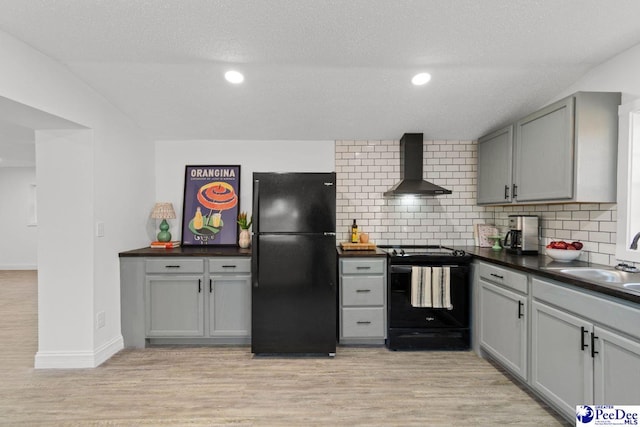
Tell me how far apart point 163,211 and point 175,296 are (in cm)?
95

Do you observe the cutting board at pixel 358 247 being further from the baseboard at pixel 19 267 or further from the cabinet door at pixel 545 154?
the baseboard at pixel 19 267

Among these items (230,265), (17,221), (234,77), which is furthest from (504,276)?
(17,221)

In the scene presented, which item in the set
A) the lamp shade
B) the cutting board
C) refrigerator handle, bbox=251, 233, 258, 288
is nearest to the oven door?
the cutting board

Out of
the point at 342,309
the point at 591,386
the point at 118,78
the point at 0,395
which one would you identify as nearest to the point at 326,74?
the point at 118,78

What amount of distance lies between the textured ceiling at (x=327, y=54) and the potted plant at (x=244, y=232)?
1.01m

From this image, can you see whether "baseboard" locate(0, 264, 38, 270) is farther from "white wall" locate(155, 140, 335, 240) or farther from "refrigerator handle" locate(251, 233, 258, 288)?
"refrigerator handle" locate(251, 233, 258, 288)

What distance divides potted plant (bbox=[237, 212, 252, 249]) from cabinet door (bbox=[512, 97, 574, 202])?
2.68 meters

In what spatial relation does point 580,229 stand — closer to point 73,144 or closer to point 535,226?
point 535,226

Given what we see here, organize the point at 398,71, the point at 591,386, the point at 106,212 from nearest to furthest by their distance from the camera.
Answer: the point at 591,386 < the point at 398,71 < the point at 106,212

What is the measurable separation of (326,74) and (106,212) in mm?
2327

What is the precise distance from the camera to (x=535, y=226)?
9.55 ft

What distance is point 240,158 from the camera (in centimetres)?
367

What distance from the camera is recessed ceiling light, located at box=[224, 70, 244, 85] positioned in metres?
2.50

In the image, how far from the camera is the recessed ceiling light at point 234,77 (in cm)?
250
